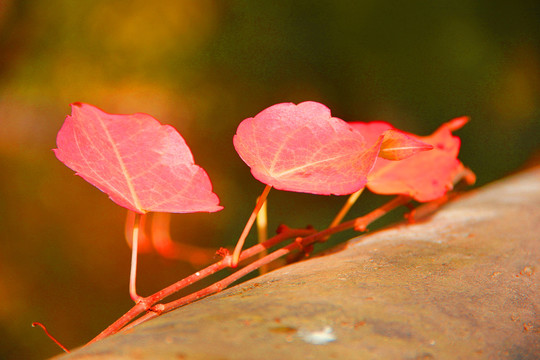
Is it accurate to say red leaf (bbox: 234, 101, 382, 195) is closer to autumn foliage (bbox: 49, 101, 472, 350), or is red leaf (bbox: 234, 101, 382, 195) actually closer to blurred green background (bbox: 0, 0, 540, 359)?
autumn foliage (bbox: 49, 101, 472, 350)

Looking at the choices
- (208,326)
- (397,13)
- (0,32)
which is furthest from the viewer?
(397,13)

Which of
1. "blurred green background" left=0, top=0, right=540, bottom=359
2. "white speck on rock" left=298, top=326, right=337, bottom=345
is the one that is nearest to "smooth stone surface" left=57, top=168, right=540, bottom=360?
"white speck on rock" left=298, top=326, right=337, bottom=345

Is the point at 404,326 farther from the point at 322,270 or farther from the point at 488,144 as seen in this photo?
the point at 488,144

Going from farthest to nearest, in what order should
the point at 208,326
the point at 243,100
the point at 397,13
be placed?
1. the point at 397,13
2. the point at 243,100
3. the point at 208,326

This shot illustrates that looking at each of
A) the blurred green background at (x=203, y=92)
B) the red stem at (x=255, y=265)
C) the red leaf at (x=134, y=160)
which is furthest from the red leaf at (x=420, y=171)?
the blurred green background at (x=203, y=92)

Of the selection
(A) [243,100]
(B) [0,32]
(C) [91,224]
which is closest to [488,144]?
(A) [243,100]

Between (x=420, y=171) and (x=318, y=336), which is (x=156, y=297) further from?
(x=420, y=171)

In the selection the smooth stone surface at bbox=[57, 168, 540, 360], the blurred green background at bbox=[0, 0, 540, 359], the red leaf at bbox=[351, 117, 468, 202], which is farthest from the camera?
the blurred green background at bbox=[0, 0, 540, 359]
